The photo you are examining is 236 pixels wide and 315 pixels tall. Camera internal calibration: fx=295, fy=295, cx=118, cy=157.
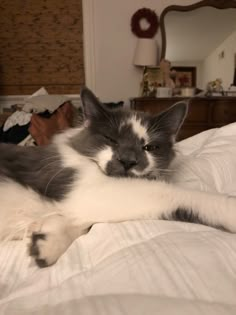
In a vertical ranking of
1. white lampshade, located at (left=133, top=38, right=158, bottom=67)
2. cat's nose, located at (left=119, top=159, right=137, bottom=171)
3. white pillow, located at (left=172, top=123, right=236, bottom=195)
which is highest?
white lampshade, located at (left=133, top=38, right=158, bottom=67)

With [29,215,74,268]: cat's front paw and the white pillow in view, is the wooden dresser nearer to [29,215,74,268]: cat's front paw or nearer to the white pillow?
the white pillow

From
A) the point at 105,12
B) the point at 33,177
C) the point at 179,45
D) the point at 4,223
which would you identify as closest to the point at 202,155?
the point at 33,177

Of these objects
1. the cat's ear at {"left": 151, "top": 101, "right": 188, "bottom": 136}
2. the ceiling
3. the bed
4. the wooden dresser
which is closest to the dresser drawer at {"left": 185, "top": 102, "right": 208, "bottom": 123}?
the wooden dresser

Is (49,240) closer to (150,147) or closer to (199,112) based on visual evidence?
(150,147)

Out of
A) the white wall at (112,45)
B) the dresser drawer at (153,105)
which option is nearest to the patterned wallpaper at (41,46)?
the white wall at (112,45)

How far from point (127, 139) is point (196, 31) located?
122 inches

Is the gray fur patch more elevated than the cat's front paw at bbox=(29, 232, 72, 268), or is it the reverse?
the gray fur patch

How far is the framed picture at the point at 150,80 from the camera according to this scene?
3392 mm

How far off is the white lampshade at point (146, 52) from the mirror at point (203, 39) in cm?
20

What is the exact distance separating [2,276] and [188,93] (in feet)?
9.99

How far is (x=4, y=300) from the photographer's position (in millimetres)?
499

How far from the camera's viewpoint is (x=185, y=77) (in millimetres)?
3562

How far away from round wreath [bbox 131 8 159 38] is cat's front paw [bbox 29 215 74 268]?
132 inches

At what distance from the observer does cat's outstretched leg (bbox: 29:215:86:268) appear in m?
0.66
